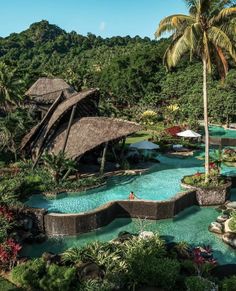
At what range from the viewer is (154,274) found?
1566 centimetres

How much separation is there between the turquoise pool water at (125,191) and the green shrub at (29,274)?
8.83m

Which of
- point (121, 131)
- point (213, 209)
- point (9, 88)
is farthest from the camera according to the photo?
point (9, 88)

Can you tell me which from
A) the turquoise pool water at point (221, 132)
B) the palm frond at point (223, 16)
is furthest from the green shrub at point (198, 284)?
the turquoise pool water at point (221, 132)

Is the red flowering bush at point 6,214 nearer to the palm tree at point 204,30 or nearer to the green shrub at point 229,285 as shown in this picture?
the green shrub at point 229,285

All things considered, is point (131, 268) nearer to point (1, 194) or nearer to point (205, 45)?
point (1, 194)

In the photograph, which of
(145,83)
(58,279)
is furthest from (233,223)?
(145,83)

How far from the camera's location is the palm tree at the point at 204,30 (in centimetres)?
2408

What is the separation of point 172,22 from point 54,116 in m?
14.8

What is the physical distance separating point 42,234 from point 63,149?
9.98 metres

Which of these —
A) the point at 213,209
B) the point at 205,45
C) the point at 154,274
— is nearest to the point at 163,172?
the point at 213,209

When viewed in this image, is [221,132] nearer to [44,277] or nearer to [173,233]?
[173,233]

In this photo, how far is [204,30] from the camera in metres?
24.7

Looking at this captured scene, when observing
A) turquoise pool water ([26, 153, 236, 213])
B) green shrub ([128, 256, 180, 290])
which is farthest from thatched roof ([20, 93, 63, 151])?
green shrub ([128, 256, 180, 290])

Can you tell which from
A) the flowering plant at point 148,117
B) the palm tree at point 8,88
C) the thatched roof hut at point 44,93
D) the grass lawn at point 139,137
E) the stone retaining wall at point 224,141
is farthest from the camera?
the flowering plant at point 148,117
